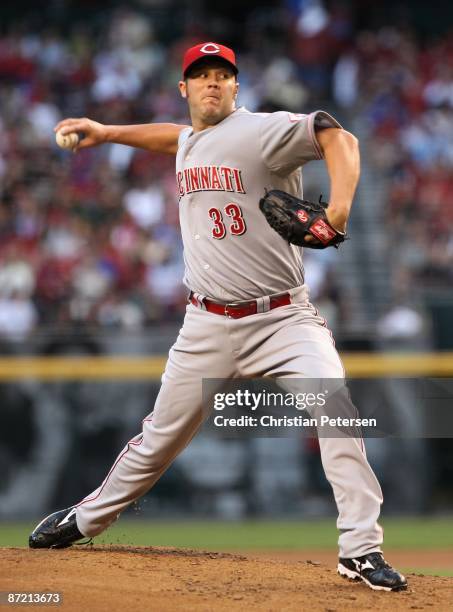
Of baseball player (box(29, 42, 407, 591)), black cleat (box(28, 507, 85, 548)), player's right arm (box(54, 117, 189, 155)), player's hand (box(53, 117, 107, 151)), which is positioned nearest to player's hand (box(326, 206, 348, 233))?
baseball player (box(29, 42, 407, 591))

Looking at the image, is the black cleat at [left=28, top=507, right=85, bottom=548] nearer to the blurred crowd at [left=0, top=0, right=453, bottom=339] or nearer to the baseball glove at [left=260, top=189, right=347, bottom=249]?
the baseball glove at [left=260, top=189, right=347, bottom=249]

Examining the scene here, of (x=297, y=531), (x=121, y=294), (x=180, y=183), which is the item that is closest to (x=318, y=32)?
(x=121, y=294)

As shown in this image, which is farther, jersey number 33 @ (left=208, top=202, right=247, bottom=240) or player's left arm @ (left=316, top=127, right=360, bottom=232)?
jersey number 33 @ (left=208, top=202, right=247, bottom=240)

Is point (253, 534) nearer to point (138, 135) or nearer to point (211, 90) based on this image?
point (138, 135)

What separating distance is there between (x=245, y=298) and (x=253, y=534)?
4.13 metres

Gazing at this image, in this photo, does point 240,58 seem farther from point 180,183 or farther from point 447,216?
point 180,183

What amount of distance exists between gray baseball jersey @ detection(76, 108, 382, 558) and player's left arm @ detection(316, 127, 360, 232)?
0.07m

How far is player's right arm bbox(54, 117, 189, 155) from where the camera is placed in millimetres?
4832

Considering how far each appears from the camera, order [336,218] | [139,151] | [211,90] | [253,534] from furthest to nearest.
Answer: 1. [139,151]
2. [253,534]
3. [211,90]
4. [336,218]

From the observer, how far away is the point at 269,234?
4359 mm

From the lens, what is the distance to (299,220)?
3971 mm

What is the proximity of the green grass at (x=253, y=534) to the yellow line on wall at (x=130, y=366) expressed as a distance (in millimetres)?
1142

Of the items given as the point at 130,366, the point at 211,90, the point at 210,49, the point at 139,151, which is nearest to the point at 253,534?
the point at 130,366

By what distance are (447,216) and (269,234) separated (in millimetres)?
7485
